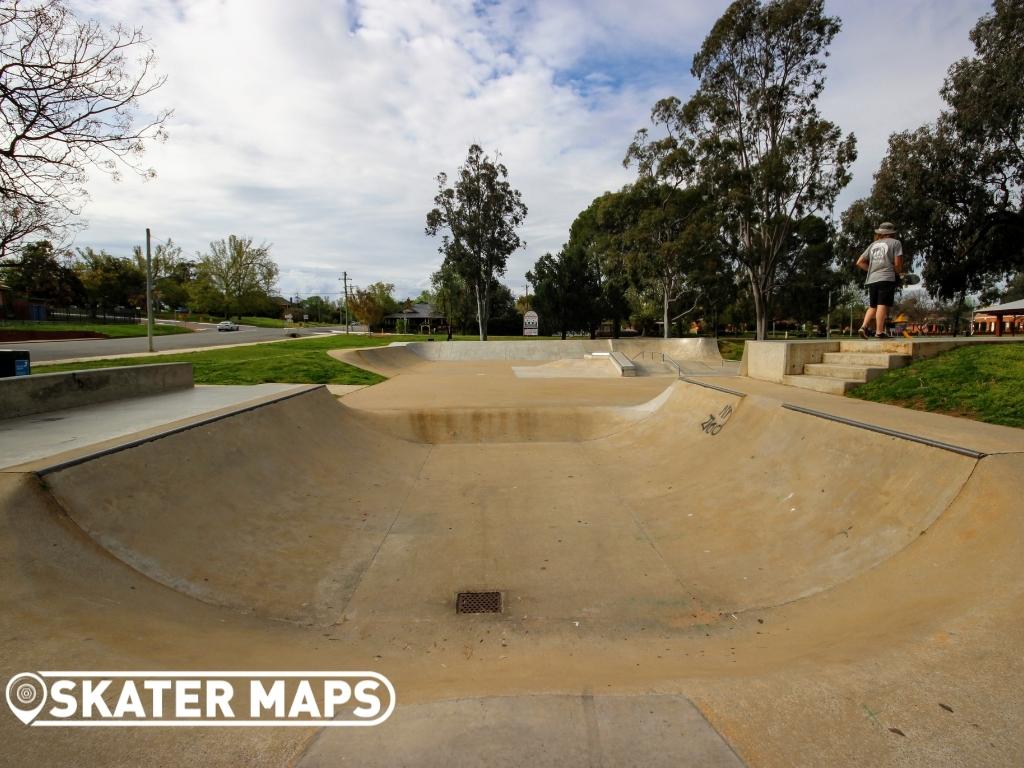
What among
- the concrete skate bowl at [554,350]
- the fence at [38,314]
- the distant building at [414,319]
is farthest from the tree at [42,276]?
the distant building at [414,319]

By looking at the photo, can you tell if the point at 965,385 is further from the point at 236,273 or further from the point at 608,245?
the point at 236,273

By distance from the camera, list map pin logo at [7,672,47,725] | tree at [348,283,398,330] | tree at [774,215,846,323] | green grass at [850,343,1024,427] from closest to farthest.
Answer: map pin logo at [7,672,47,725] < green grass at [850,343,1024,427] < tree at [774,215,846,323] < tree at [348,283,398,330]

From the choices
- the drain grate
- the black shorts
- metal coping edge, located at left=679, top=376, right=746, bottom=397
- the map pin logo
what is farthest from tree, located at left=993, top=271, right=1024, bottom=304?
the map pin logo

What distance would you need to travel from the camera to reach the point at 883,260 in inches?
313

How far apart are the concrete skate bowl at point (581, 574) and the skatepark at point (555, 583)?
0.06 feet

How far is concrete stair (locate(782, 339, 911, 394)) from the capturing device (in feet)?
23.0

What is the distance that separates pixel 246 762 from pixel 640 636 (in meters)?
2.29

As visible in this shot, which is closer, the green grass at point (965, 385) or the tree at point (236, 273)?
the green grass at point (965, 385)

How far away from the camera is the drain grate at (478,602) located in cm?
357

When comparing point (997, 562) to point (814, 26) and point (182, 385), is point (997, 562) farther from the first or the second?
point (814, 26)

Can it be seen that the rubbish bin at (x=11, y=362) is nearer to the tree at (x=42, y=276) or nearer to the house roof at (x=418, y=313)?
the tree at (x=42, y=276)

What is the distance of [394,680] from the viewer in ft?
8.16

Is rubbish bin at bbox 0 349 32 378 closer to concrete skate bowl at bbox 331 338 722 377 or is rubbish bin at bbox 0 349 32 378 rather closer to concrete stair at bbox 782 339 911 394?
concrete stair at bbox 782 339 911 394

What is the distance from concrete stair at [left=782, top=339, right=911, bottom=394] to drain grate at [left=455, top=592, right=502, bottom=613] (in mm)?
5932
